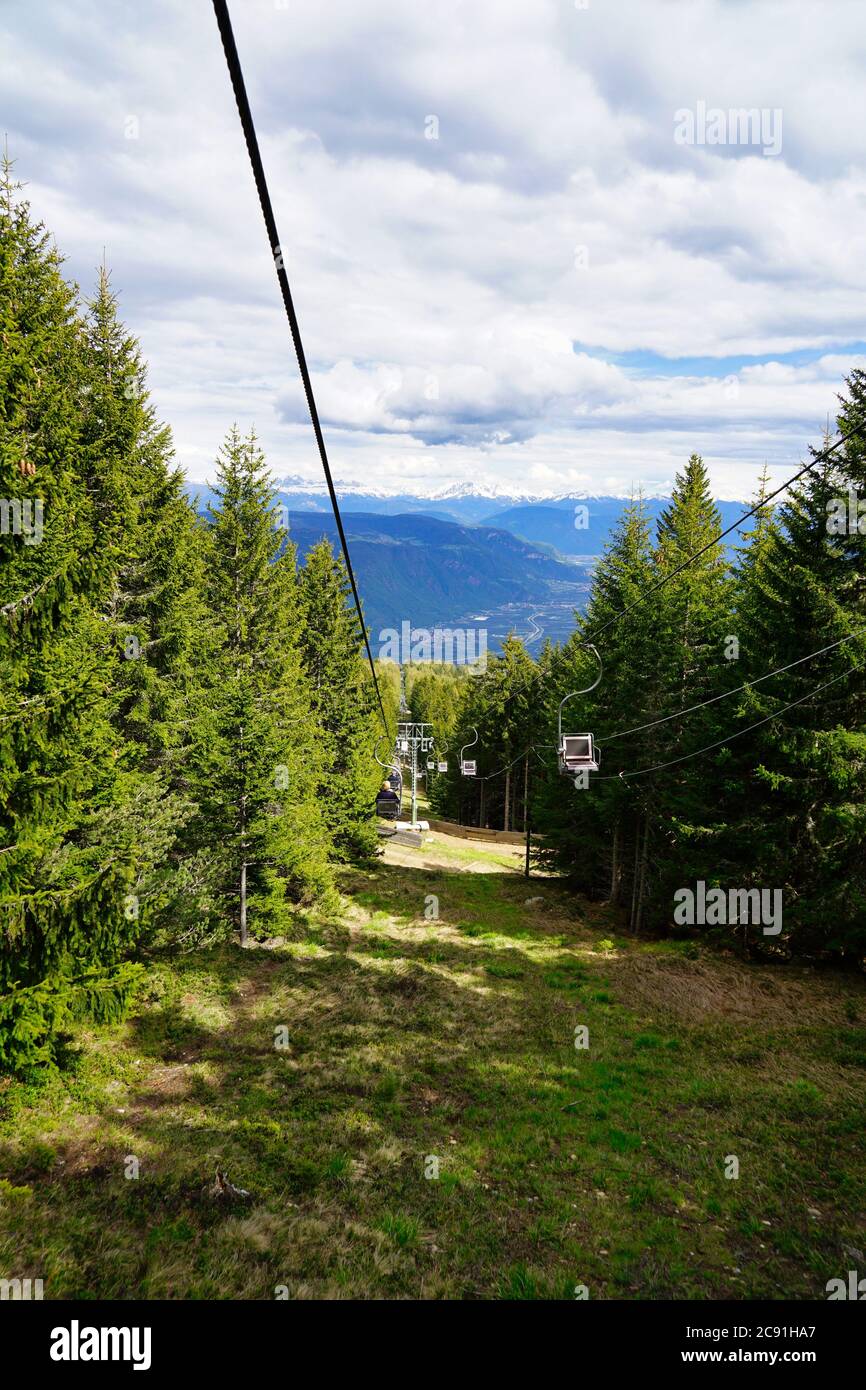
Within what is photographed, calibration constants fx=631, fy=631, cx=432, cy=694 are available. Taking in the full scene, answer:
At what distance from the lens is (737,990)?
18.2m

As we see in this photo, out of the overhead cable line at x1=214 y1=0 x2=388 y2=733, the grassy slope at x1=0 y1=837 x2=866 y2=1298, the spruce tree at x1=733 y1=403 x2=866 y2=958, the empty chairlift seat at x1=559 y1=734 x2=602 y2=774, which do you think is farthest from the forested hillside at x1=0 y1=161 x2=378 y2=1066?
the spruce tree at x1=733 y1=403 x2=866 y2=958

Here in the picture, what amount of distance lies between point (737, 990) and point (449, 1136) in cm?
1077

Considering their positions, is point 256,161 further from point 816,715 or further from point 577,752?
point 816,715

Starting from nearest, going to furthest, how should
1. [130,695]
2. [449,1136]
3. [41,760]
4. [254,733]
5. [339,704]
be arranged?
1. [41,760]
2. [449,1136]
3. [130,695]
4. [254,733]
5. [339,704]

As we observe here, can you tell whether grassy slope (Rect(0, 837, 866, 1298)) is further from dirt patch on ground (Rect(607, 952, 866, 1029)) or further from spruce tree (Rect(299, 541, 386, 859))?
spruce tree (Rect(299, 541, 386, 859))

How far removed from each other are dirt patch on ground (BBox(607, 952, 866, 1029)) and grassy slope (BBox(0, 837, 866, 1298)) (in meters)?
0.08

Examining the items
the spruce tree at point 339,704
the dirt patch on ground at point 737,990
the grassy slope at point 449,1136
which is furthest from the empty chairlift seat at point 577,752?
the spruce tree at point 339,704

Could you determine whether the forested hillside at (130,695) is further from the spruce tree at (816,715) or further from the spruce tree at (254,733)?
the spruce tree at (816,715)

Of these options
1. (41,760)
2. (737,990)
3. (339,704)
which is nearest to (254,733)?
(41,760)

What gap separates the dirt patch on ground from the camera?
16594 millimetres

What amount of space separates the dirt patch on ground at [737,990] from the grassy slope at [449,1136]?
3.3 inches

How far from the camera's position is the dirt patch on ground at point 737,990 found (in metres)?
16.6
